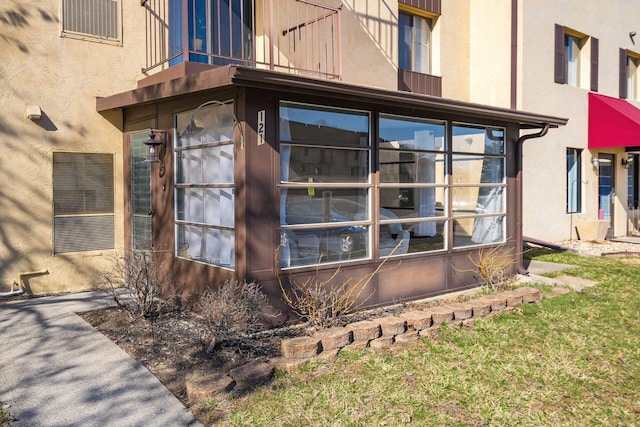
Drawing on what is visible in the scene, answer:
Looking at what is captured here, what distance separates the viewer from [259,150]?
209 inches

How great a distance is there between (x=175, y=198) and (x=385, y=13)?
5827 millimetres

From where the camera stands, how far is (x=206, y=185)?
5816mm

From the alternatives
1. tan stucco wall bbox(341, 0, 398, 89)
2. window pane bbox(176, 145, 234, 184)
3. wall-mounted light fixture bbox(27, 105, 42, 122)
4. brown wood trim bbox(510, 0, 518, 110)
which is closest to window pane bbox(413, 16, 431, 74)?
tan stucco wall bbox(341, 0, 398, 89)

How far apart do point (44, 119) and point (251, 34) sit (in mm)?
3323

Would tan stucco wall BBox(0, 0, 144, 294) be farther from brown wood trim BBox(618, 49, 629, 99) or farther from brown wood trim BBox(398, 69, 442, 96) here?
brown wood trim BBox(618, 49, 629, 99)

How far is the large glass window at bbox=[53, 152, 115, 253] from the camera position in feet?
22.5

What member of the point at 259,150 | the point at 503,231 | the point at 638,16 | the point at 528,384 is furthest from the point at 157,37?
the point at 638,16

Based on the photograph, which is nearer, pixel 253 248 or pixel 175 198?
pixel 253 248

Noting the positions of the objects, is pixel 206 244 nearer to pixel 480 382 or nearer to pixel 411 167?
pixel 411 167

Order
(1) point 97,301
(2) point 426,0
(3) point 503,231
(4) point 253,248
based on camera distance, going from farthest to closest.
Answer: (2) point 426,0 < (3) point 503,231 < (1) point 97,301 < (4) point 253,248

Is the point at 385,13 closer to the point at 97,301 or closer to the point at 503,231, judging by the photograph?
the point at 503,231

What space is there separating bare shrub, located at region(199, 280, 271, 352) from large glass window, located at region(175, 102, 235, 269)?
59 centimetres

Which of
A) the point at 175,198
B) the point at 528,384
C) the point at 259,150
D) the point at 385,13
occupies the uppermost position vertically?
the point at 385,13

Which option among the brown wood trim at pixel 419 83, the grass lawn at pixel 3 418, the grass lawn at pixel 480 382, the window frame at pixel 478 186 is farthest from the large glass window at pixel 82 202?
the brown wood trim at pixel 419 83
